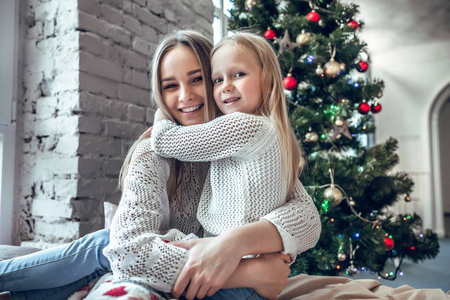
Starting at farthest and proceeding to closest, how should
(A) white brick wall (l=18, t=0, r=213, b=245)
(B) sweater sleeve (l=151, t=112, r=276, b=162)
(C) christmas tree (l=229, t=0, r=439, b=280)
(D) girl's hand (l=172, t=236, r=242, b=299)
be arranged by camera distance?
(C) christmas tree (l=229, t=0, r=439, b=280), (A) white brick wall (l=18, t=0, r=213, b=245), (B) sweater sleeve (l=151, t=112, r=276, b=162), (D) girl's hand (l=172, t=236, r=242, b=299)

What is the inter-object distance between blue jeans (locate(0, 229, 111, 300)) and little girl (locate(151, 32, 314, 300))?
0.31 meters

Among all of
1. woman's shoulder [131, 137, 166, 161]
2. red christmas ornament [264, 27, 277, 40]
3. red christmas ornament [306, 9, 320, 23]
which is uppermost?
red christmas ornament [306, 9, 320, 23]

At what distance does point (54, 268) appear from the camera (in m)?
0.99

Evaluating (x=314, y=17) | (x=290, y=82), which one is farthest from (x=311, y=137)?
(x=314, y=17)

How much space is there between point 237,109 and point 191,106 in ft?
0.49

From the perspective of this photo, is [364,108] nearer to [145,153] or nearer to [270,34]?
[270,34]

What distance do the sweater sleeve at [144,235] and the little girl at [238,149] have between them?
A: 0.25 ft

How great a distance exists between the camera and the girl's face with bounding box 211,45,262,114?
104 centimetres

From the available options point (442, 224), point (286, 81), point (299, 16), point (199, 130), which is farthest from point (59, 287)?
point (442, 224)

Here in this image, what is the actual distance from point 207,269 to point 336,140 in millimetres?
1293

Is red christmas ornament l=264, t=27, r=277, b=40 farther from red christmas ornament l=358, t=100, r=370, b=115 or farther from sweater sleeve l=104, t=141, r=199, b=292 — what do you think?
sweater sleeve l=104, t=141, r=199, b=292

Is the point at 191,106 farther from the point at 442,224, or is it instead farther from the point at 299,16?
the point at 442,224

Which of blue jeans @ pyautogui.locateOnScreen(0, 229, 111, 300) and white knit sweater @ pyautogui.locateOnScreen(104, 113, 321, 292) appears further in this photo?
blue jeans @ pyautogui.locateOnScreen(0, 229, 111, 300)

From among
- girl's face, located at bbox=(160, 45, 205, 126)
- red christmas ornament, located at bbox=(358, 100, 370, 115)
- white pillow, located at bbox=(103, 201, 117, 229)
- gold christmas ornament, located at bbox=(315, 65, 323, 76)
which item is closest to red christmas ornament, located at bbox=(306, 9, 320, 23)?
gold christmas ornament, located at bbox=(315, 65, 323, 76)
